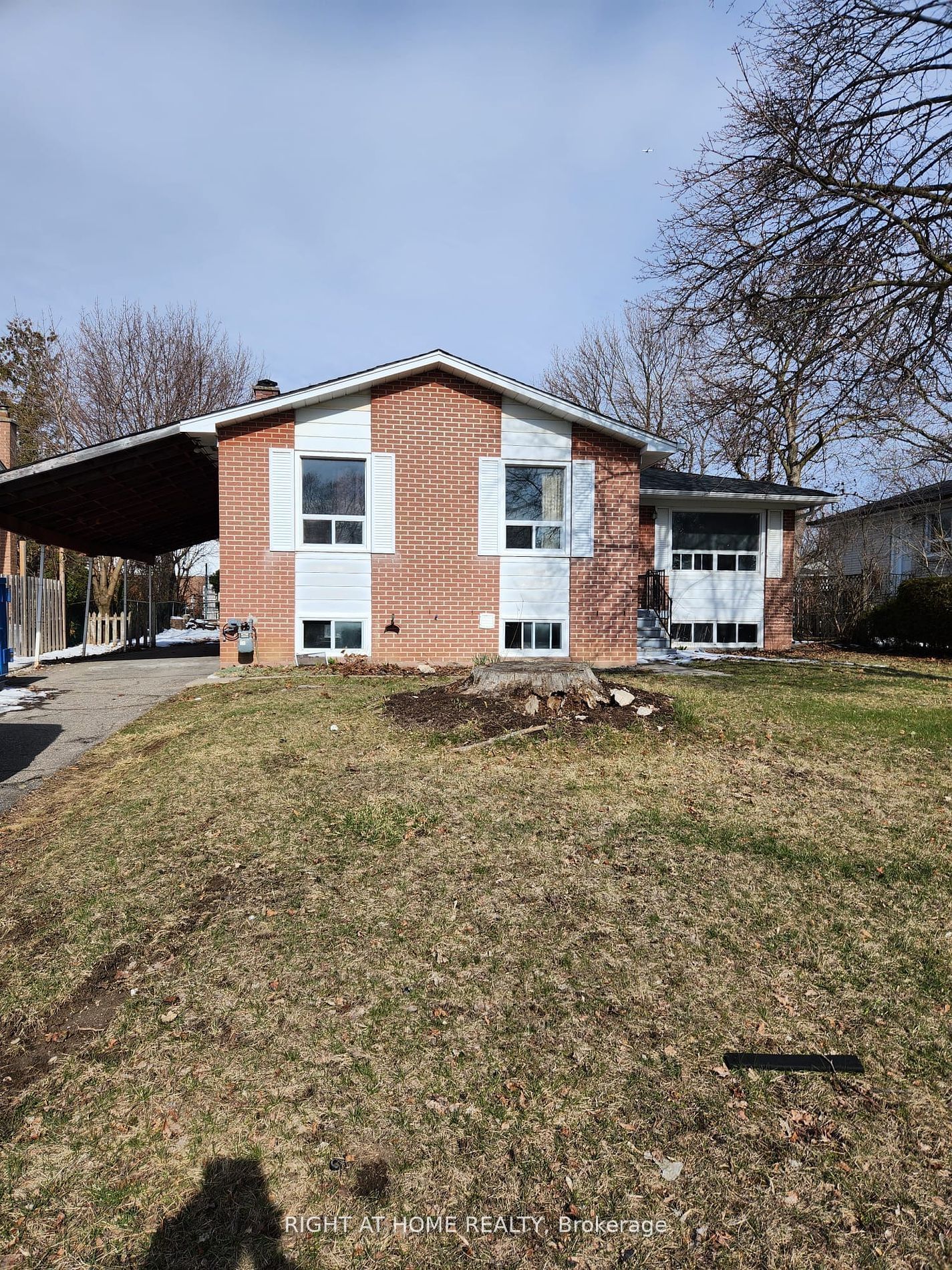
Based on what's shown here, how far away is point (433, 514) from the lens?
11.9 m

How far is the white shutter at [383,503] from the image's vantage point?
11.8m

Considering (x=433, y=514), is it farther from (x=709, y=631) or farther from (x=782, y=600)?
(x=782, y=600)

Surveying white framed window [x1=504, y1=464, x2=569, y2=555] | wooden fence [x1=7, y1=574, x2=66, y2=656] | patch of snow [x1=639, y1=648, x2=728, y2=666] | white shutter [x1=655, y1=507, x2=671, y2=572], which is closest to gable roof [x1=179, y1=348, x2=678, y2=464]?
white framed window [x1=504, y1=464, x2=569, y2=555]

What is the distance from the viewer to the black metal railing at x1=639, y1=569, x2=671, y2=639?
671 inches

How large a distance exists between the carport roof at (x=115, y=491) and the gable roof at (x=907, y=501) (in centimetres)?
2333

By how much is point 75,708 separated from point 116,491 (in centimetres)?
567

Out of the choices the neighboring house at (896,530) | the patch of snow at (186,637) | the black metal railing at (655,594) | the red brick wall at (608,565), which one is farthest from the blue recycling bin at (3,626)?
the neighboring house at (896,530)

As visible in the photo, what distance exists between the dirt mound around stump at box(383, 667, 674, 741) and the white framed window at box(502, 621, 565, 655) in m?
4.89

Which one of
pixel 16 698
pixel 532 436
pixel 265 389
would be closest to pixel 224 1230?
pixel 16 698

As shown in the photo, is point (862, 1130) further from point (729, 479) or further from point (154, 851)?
point (729, 479)

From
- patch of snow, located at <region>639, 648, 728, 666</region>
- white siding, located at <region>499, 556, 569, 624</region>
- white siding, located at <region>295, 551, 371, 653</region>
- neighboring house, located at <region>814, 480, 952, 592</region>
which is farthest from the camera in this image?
neighboring house, located at <region>814, 480, 952, 592</region>

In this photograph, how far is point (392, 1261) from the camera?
1.82 metres

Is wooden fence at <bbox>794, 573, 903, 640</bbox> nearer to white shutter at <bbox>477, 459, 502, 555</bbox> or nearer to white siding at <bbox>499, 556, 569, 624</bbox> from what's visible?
white siding at <bbox>499, 556, 569, 624</bbox>

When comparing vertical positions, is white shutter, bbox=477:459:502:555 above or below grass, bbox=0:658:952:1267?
above
